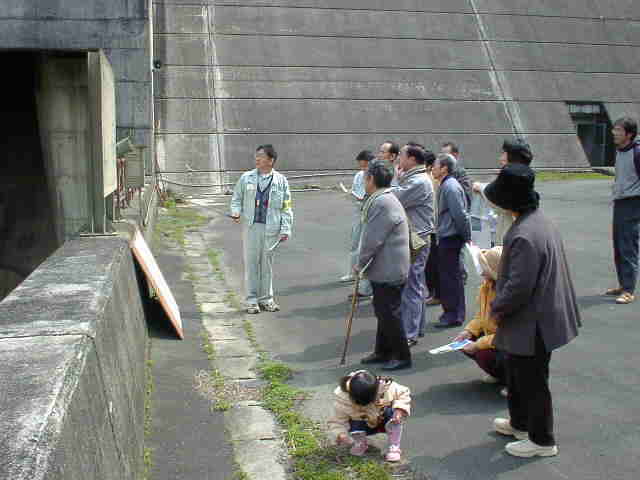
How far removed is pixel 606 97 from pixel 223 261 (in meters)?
18.6

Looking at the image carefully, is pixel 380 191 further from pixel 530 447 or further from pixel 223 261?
pixel 223 261

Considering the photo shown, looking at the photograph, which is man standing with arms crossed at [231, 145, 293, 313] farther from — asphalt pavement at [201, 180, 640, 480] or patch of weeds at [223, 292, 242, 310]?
asphalt pavement at [201, 180, 640, 480]

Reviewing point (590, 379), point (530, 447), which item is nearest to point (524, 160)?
point (590, 379)

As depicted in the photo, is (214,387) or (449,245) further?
(449,245)

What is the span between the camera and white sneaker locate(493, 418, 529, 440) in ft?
17.1

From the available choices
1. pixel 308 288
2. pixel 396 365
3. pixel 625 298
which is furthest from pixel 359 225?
pixel 396 365

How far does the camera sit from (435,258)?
9500 millimetres

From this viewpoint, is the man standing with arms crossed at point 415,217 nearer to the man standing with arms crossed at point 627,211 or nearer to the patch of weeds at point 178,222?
the man standing with arms crossed at point 627,211

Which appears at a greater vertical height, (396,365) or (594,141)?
(594,141)

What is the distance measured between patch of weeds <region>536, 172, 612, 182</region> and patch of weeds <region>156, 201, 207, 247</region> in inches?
417

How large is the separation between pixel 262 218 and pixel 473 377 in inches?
141

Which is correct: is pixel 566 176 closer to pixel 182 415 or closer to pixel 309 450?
pixel 182 415

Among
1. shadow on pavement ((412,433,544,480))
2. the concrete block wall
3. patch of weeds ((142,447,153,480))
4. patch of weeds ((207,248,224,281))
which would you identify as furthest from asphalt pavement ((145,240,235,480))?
the concrete block wall

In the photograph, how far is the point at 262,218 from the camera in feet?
30.3
